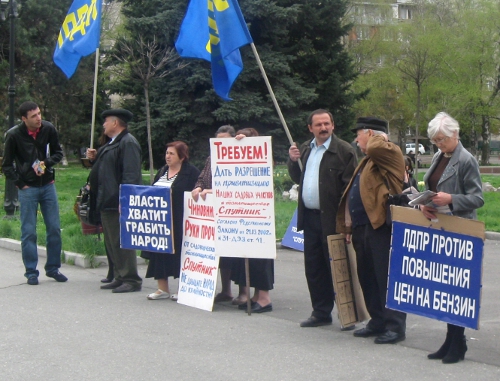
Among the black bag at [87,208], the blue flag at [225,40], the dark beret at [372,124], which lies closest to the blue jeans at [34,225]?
the black bag at [87,208]

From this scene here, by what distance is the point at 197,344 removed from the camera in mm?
6621

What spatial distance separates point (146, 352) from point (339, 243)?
186cm

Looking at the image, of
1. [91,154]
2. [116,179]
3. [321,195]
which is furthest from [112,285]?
[321,195]

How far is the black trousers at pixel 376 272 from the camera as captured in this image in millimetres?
6422

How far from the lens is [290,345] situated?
6.54m

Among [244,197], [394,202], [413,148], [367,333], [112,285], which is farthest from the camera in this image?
[413,148]

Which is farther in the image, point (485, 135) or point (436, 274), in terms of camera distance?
point (485, 135)

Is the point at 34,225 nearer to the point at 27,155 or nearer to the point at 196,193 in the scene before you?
the point at 27,155

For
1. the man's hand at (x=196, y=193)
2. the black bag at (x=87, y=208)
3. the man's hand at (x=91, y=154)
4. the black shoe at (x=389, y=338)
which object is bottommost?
the black shoe at (x=389, y=338)

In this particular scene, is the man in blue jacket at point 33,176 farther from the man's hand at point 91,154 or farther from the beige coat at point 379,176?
the beige coat at point 379,176

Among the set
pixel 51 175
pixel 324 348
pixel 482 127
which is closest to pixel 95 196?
pixel 51 175

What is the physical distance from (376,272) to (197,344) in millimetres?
1588

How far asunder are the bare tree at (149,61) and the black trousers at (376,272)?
18.7 m

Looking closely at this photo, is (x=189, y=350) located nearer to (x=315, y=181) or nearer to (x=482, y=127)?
(x=315, y=181)
